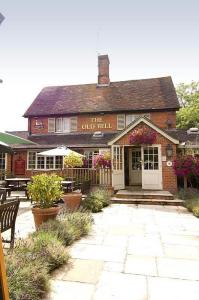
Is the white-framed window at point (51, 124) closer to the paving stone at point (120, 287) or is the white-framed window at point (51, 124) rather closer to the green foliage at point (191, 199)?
the green foliage at point (191, 199)

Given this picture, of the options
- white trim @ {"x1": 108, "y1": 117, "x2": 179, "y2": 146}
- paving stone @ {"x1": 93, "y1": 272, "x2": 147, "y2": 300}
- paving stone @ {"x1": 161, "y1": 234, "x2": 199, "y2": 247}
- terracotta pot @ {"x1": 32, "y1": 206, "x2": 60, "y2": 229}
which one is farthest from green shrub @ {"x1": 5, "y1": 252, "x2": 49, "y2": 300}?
white trim @ {"x1": 108, "y1": 117, "x2": 179, "y2": 146}

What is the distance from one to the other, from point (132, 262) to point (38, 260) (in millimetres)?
1825

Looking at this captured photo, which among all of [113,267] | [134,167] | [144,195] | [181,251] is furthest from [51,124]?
[113,267]

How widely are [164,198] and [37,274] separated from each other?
30.6 feet

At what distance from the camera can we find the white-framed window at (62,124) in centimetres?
1961

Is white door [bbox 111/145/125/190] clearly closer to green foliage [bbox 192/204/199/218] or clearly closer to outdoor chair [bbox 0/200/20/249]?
green foliage [bbox 192/204/199/218]

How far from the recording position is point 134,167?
16641 millimetres

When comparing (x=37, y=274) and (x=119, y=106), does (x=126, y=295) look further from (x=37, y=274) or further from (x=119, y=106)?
(x=119, y=106)

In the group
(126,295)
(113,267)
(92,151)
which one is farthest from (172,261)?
(92,151)

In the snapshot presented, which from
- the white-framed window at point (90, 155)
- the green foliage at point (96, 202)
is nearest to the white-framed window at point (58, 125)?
the white-framed window at point (90, 155)

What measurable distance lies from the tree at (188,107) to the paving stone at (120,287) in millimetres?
28506

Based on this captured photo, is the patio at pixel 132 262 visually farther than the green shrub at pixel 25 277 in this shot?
Yes

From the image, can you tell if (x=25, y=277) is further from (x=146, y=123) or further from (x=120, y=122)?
(x=120, y=122)

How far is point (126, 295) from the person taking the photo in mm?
3346
